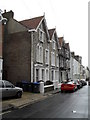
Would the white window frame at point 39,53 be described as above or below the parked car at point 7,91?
above

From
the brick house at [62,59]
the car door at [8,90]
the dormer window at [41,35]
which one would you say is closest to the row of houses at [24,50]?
the dormer window at [41,35]

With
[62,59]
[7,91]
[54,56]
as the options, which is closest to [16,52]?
[54,56]

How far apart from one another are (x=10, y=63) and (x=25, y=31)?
4845mm

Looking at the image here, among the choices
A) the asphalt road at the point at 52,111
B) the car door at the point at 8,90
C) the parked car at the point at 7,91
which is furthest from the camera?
the car door at the point at 8,90

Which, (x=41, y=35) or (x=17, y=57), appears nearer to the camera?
(x=17, y=57)

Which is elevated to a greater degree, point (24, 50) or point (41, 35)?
point (41, 35)

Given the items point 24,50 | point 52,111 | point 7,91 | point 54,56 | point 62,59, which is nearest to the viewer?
point 52,111

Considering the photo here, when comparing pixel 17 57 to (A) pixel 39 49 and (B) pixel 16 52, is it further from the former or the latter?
(A) pixel 39 49

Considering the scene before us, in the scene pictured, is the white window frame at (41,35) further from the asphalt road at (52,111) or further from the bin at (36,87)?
the asphalt road at (52,111)

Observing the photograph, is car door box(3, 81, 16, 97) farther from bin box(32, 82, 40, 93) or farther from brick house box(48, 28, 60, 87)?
brick house box(48, 28, 60, 87)

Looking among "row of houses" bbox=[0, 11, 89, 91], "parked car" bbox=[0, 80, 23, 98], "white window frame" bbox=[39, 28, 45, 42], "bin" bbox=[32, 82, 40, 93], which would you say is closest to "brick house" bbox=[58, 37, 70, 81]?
"row of houses" bbox=[0, 11, 89, 91]

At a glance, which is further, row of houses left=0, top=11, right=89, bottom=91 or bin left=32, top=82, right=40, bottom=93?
row of houses left=0, top=11, right=89, bottom=91

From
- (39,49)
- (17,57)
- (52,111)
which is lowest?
(52,111)

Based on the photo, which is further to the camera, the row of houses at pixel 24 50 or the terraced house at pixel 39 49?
the terraced house at pixel 39 49
